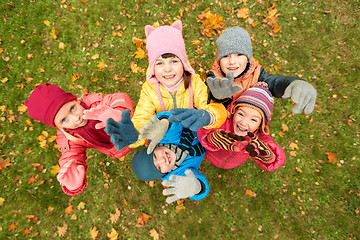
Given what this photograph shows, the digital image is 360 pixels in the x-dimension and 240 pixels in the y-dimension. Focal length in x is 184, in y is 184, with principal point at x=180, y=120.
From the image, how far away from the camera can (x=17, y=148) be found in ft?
15.4

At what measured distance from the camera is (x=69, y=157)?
2961 mm

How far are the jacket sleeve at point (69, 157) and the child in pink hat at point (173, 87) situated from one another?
3.56 feet

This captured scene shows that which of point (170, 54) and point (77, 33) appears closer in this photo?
point (170, 54)

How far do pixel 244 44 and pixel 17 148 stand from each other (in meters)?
5.81

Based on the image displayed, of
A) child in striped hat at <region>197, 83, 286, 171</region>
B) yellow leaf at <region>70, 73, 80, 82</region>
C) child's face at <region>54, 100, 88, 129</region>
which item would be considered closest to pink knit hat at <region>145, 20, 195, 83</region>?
child in striped hat at <region>197, 83, 286, 171</region>

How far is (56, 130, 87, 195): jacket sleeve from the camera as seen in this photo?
110 inches

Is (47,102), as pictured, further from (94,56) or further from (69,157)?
(94,56)

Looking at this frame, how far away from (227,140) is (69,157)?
8.23 feet

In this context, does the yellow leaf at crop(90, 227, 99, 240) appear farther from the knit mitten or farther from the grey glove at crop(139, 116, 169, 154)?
the knit mitten

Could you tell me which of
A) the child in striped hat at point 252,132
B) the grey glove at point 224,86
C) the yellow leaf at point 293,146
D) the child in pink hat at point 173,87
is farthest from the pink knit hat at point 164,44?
the yellow leaf at point 293,146

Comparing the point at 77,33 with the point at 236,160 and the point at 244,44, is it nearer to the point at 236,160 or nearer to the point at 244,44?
the point at 244,44

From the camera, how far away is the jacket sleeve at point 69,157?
280 cm

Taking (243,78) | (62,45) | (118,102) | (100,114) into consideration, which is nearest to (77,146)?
(100,114)

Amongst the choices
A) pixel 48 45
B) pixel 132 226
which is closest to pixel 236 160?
pixel 132 226
